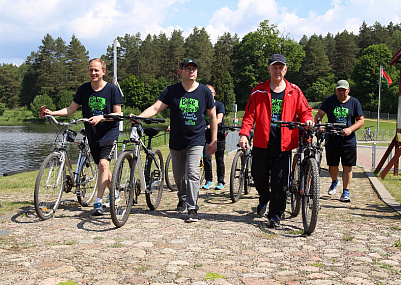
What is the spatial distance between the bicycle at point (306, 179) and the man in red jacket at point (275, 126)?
0.14m

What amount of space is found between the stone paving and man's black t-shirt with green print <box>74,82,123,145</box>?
1.07 meters

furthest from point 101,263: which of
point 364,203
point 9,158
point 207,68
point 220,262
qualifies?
point 207,68

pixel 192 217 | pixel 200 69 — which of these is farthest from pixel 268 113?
pixel 200 69

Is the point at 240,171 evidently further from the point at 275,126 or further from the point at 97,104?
the point at 97,104

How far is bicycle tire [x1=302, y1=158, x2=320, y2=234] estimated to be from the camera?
492 centimetres

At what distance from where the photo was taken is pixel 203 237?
192 inches

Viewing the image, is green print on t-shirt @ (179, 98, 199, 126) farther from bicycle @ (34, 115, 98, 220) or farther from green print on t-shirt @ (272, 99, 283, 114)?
bicycle @ (34, 115, 98, 220)

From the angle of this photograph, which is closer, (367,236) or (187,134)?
(367,236)

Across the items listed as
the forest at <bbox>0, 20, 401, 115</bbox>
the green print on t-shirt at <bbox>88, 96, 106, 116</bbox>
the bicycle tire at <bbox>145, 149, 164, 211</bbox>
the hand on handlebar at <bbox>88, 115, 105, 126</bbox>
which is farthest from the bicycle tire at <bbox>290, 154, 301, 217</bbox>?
the forest at <bbox>0, 20, 401, 115</bbox>

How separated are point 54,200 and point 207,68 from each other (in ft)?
343

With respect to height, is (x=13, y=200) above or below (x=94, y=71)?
below

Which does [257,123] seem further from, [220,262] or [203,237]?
[220,262]

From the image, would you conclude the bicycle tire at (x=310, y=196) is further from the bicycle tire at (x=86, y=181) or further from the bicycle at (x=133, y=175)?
the bicycle tire at (x=86, y=181)

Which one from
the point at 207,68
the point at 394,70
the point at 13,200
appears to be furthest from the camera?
the point at 207,68
